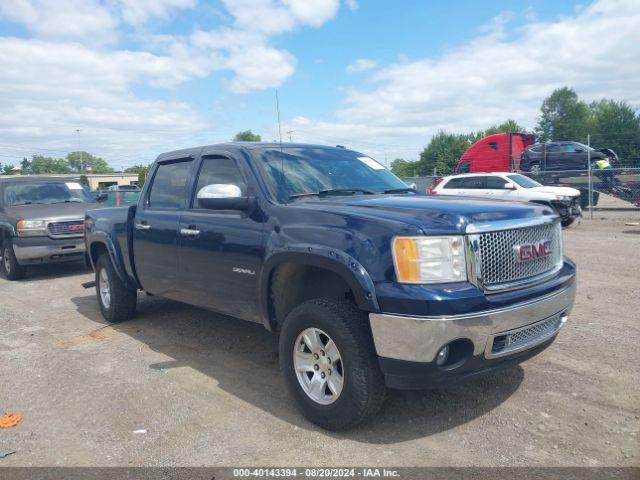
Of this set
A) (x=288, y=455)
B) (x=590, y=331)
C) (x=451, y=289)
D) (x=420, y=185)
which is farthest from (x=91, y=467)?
(x=420, y=185)

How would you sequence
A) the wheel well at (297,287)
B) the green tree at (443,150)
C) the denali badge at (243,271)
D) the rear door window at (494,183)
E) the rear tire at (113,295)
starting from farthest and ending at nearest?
the green tree at (443,150) < the rear door window at (494,183) < the rear tire at (113,295) < the denali badge at (243,271) < the wheel well at (297,287)

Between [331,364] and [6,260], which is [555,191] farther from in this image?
[6,260]

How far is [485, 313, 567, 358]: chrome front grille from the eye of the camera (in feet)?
9.99

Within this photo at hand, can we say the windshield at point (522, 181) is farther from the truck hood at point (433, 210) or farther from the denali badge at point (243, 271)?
the denali badge at point (243, 271)

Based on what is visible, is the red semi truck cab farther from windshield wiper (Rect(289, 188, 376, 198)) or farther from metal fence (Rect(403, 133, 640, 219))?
windshield wiper (Rect(289, 188, 376, 198))

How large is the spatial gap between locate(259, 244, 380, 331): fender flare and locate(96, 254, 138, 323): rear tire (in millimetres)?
2822

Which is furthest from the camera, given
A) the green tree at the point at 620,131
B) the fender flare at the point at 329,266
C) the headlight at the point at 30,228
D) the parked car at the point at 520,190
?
the green tree at the point at 620,131

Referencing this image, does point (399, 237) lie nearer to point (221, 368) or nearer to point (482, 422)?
point (482, 422)

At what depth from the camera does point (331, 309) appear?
3.21 metres

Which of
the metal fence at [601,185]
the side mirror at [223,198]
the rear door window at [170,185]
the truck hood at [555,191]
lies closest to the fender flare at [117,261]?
the rear door window at [170,185]

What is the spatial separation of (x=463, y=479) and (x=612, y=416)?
1.30 metres

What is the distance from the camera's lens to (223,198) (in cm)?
380

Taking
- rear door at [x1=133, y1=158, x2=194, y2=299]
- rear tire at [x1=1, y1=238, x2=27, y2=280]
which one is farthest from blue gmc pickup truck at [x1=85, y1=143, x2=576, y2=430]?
rear tire at [x1=1, y1=238, x2=27, y2=280]

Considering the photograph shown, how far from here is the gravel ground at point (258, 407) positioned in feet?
10.1
